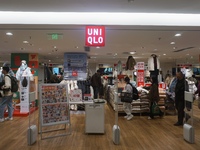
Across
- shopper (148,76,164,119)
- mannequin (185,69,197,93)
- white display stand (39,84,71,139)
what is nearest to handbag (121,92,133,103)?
shopper (148,76,164,119)

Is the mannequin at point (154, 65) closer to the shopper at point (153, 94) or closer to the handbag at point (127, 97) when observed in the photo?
the shopper at point (153, 94)

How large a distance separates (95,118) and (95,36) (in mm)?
2106

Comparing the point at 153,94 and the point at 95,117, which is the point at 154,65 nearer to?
the point at 153,94

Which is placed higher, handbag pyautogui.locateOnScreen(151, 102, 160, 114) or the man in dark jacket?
the man in dark jacket

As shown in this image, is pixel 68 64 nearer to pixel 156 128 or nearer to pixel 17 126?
pixel 17 126

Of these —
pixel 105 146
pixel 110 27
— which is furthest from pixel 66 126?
pixel 110 27

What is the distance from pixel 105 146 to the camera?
4172 mm

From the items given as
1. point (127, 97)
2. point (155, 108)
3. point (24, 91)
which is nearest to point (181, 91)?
point (155, 108)

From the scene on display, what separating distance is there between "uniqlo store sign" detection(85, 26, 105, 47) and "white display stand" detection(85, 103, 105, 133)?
1.58 m

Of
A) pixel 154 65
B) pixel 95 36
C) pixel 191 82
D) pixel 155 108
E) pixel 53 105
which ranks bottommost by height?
pixel 155 108

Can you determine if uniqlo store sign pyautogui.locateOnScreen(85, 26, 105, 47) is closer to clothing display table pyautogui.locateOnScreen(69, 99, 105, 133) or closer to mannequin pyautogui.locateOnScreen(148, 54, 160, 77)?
clothing display table pyautogui.locateOnScreen(69, 99, 105, 133)

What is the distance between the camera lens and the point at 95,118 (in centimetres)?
497

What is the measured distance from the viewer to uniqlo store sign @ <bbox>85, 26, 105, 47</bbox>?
471cm

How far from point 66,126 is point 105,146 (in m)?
1.96
